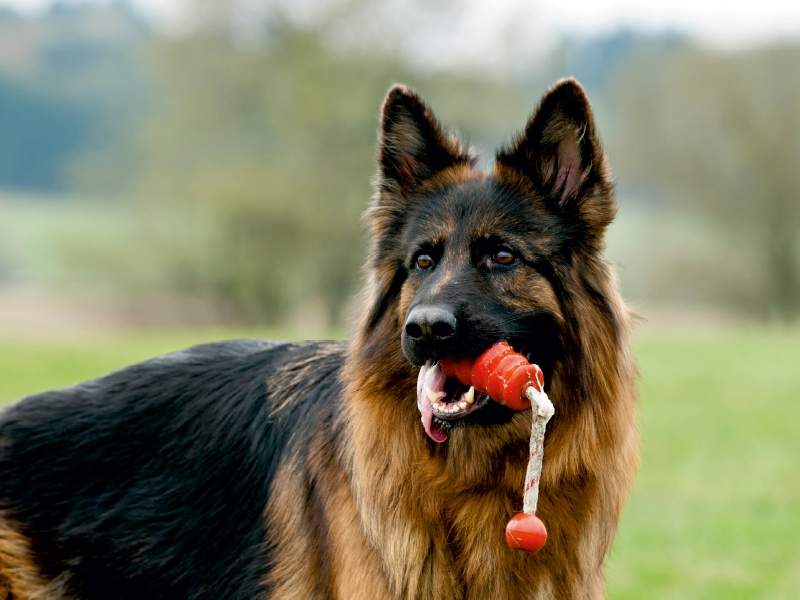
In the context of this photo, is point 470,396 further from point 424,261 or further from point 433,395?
point 424,261

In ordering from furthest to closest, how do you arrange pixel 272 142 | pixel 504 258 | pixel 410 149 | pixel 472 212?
1. pixel 272 142
2. pixel 410 149
3. pixel 472 212
4. pixel 504 258

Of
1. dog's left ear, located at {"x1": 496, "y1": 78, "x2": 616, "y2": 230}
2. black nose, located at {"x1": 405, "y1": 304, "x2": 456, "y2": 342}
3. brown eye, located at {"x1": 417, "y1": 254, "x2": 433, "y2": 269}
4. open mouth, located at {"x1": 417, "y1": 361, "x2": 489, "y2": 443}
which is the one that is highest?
dog's left ear, located at {"x1": 496, "y1": 78, "x2": 616, "y2": 230}

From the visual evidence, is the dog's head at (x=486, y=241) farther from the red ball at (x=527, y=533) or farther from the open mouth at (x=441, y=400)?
the red ball at (x=527, y=533)

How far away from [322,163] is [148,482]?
3110cm

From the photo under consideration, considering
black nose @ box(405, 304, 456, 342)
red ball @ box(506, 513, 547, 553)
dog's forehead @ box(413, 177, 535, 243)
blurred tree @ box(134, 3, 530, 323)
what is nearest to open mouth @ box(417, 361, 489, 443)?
black nose @ box(405, 304, 456, 342)

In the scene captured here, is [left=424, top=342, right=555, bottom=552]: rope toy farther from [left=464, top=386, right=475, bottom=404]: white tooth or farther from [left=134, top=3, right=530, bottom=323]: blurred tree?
[left=134, top=3, right=530, bottom=323]: blurred tree

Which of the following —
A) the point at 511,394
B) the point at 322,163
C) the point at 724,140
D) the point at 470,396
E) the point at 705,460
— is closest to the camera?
the point at 511,394

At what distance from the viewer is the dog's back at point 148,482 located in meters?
4.39

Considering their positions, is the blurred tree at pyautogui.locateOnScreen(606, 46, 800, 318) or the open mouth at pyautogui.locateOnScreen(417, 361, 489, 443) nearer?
the open mouth at pyautogui.locateOnScreen(417, 361, 489, 443)

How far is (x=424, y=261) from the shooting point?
4152 millimetres

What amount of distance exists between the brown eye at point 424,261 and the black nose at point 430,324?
515 millimetres

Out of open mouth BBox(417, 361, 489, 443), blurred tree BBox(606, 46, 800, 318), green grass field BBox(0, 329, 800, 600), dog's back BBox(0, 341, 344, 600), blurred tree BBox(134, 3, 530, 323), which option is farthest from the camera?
blurred tree BBox(606, 46, 800, 318)

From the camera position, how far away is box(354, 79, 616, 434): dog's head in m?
3.74

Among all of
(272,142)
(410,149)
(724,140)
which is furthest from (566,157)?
(724,140)
